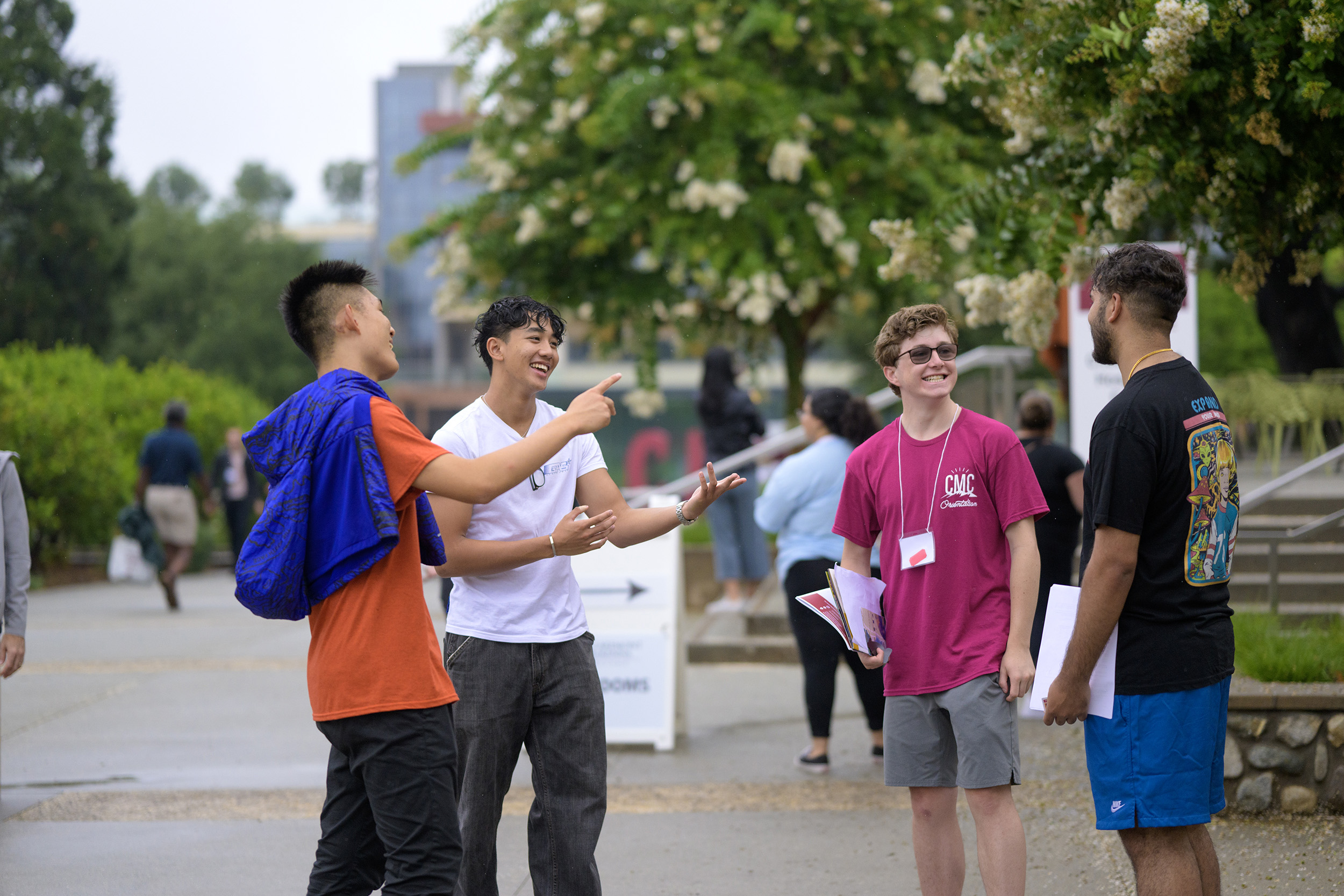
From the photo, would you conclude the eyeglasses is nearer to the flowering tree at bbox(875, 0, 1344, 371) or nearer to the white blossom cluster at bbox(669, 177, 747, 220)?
Result: the flowering tree at bbox(875, 0, 1344, 371)

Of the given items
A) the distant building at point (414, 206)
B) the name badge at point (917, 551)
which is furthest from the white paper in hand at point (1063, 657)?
the distant building at point (414, 206)

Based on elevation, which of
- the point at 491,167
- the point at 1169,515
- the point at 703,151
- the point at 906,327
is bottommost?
the point at 1169,515

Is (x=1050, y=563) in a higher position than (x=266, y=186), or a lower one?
lower

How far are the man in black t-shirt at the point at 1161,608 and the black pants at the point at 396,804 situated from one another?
61.0 inches

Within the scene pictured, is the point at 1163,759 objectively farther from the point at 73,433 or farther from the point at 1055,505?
the point at 73,433

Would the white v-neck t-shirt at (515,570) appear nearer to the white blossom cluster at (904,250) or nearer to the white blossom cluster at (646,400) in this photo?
the white blossom cluster at (904,250)

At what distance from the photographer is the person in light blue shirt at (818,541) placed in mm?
6570

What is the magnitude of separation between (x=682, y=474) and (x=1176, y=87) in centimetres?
3829

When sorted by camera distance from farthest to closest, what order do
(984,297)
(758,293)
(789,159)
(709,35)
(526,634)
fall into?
(709,35), (758,293), (789,159), (984,297), (526,634)

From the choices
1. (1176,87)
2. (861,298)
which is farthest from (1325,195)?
(861,298)

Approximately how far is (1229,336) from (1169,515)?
34045 millimetres

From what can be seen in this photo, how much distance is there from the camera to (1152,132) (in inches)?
194

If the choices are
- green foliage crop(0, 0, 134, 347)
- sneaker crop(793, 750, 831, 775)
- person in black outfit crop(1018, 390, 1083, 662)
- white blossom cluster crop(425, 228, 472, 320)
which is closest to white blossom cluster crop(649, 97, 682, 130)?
white blossom cluster crop(425, 228, 472, 320)

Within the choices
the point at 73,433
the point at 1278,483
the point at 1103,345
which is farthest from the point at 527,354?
the point at 73,433
